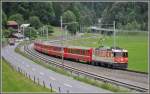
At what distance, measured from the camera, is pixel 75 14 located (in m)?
86.6

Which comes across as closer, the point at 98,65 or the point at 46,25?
the point at 46,25

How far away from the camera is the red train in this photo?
199 ft

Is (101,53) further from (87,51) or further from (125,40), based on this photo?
(125,40)

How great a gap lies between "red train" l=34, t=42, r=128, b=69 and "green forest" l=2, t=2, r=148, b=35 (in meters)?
5.40

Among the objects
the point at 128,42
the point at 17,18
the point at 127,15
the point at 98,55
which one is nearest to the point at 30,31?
the point at 17,18

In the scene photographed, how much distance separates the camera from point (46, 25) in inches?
2379

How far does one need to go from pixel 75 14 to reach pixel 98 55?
69.4ft

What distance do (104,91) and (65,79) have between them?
12.2m

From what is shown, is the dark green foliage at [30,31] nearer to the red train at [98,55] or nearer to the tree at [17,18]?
the tree at [17,18]

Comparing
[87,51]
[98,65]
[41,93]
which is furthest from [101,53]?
[41,93]

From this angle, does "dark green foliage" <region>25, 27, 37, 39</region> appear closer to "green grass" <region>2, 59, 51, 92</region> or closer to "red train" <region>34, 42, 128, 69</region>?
"red train" <region>34, 42, 128, 69</region>

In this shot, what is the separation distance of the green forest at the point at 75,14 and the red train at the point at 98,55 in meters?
5.40

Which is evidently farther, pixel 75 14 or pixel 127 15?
pixel 127 15

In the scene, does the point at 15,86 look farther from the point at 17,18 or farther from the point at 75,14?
the point at 75,14
